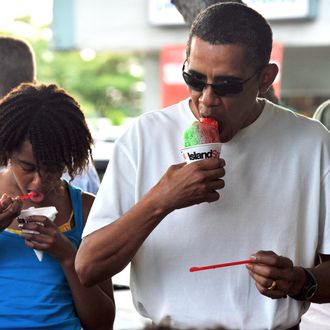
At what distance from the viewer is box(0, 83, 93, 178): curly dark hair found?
10.8ft

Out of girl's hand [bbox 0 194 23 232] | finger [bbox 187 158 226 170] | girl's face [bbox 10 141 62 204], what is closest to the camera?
finger [bbox 187 158 226 170]

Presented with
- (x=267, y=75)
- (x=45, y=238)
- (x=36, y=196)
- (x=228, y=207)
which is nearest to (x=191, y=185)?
(x=228, y=207)

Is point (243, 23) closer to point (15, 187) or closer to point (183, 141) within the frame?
point (183, 141)

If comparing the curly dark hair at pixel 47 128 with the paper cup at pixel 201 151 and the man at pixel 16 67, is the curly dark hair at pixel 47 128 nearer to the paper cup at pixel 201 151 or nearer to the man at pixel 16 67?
the man at pixel 16 67

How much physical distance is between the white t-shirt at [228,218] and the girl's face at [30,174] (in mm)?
576

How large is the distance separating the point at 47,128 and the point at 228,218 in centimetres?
98

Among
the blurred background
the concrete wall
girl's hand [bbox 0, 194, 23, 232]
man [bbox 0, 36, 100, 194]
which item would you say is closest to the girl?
girl's hand [bbox 0, 194, 23, 232]

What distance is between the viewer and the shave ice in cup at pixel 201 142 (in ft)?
8.20

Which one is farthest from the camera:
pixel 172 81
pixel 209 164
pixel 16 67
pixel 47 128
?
pixel 172 81

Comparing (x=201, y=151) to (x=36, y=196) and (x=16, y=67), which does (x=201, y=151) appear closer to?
(x=36, y=196)

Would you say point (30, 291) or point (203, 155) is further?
point (30, 291)

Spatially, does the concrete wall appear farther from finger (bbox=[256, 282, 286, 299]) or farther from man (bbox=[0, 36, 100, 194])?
finger (bbox=[256, 282, 286, 299])

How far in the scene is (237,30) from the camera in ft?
8.77

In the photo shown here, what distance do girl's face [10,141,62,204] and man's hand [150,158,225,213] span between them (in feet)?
2.77
